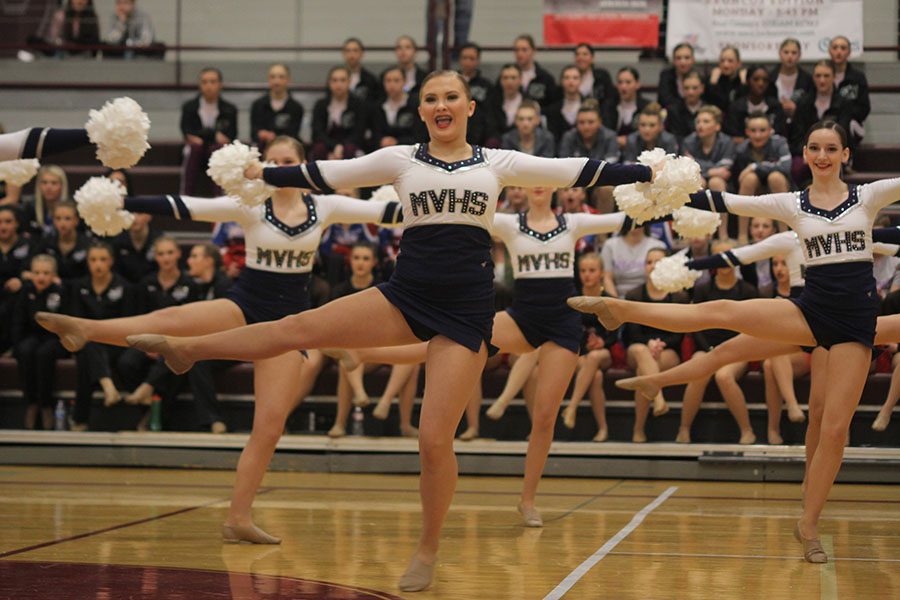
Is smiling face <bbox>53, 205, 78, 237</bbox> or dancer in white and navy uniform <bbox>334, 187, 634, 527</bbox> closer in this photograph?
dancer in white and navy uniform <bbox>334, 187, 634, 527</bbox>

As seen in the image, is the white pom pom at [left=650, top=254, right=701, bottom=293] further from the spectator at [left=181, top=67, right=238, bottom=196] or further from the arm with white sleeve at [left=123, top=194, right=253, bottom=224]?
the spectator at [left=181, top=67, right=238, bottom=196]

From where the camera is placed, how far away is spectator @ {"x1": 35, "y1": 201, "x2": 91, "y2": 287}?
987 cm

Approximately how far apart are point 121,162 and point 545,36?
7.97 m

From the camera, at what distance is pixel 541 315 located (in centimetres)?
656

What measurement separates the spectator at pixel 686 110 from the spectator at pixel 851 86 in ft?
3.93

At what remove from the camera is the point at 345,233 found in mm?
10266

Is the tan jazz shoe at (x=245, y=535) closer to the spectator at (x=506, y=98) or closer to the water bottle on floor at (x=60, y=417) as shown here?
the water bottle on floor at (x=60, y=417)

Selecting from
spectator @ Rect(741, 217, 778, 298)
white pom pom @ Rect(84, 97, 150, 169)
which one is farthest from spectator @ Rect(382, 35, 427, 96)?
white pom pom @ Rect(84, 97, 150, 169)

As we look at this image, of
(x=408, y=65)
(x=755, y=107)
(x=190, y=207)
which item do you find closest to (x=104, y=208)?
(x=190, y=207)

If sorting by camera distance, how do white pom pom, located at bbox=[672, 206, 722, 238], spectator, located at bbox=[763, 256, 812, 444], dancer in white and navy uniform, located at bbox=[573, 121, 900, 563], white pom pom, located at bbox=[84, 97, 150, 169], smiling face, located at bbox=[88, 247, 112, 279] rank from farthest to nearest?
1. smiling face, located at bbox=[88, 247, 112, 279]
2. spectator, located at bbox=[763, 256, 812, 444]
3. white pom pom, located at bbox=[672, 206, 722, 238]
4. dancer in white and navy uniform, located at bbox=[573, 121, 900, 563]
5. white pom pom, located at bbox=[84, 97, 150, 169]

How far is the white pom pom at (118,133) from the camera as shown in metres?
4.72

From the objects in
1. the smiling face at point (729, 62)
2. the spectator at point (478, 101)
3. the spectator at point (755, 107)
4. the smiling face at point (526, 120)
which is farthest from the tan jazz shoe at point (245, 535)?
the smiling face at point (729, 62)

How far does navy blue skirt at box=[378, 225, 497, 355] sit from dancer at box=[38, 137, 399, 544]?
3.59ft

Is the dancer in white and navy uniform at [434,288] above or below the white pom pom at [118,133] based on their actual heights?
below
